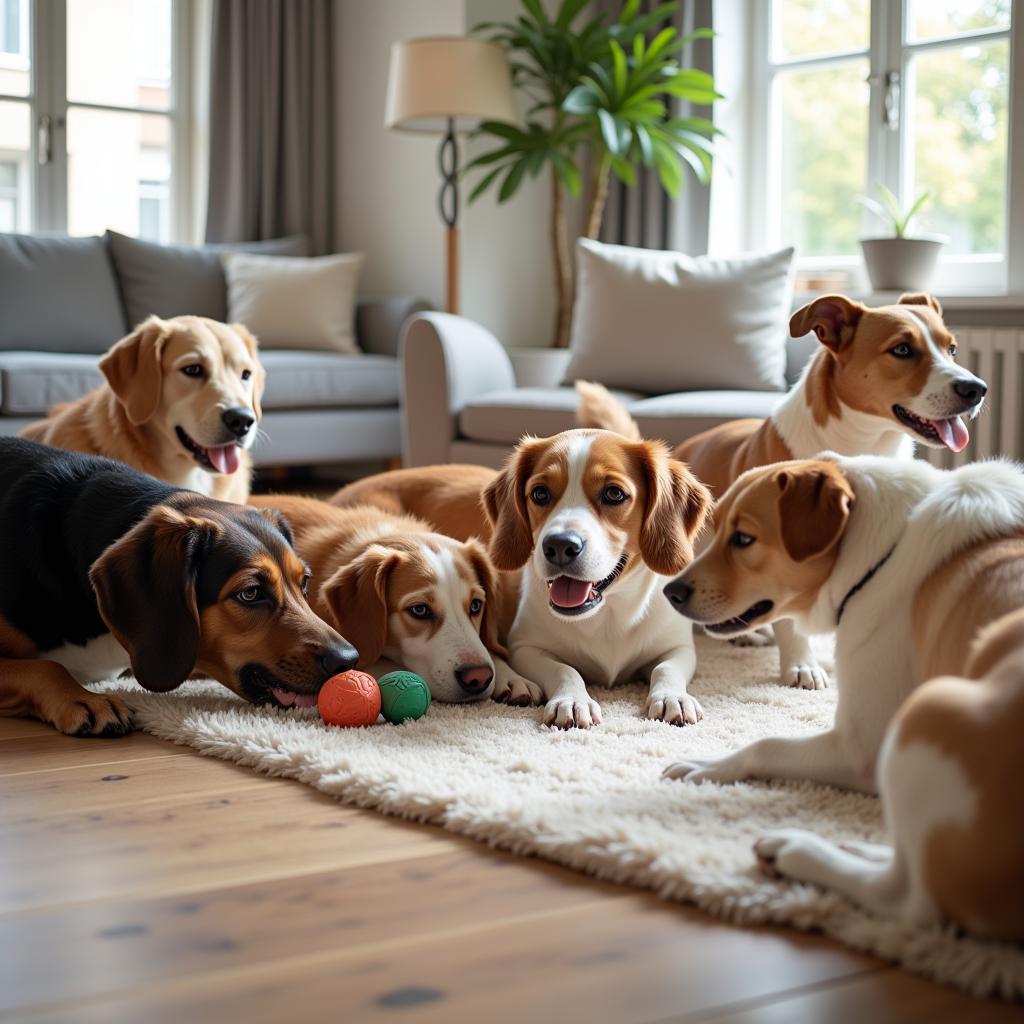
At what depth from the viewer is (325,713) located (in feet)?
7.30

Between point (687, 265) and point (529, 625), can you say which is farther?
point (687, 265)

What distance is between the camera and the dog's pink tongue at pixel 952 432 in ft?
9.97

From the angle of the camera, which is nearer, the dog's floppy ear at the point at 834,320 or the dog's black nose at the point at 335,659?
the dog's black nose at the point at 335,659

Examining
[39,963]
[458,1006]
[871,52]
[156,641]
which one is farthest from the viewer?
[871,52]

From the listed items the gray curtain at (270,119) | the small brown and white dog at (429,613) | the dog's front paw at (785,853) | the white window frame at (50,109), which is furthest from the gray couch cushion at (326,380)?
the dog's front paw at (785,853)

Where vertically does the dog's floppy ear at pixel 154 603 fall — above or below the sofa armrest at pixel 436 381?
below

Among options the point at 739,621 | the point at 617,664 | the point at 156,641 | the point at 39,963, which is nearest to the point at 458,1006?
the point at 39,963

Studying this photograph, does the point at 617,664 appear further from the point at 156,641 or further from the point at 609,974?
the point at 609,974

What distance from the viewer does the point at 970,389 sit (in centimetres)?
Answer: 296

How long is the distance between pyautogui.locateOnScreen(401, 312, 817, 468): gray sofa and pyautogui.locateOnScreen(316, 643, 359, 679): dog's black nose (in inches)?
80.4

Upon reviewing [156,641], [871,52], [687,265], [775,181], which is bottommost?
[156,641]

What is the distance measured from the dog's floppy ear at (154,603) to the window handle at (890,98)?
4509 millimetres

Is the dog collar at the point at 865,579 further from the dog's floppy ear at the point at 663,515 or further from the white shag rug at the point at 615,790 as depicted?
the dog's floppy ear at the point at 663,515

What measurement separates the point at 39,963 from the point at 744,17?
589cm
